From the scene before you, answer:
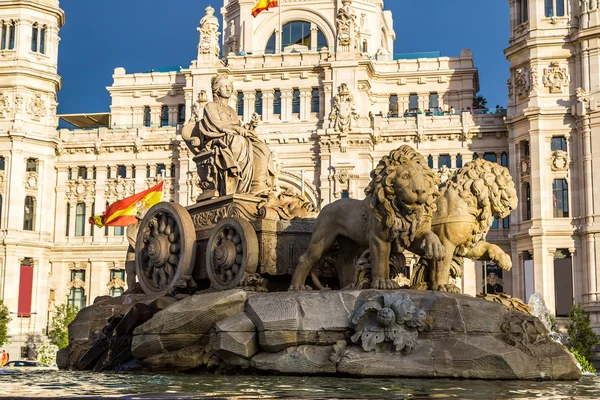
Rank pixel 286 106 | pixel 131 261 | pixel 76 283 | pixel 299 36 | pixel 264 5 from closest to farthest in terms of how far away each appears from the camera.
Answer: pixel 131 261, pixel 264 5, pixel 286 106, pixel 76 283, pixel 299 36

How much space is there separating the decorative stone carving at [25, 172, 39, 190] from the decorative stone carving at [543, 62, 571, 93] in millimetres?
32711

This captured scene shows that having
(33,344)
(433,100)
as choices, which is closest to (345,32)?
(433,100)

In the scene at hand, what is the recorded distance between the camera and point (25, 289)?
179 feet

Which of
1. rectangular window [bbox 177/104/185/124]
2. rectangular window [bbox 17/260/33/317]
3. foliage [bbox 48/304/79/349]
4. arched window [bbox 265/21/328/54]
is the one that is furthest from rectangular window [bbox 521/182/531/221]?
rectangular window [bbox 17/260/33/317]

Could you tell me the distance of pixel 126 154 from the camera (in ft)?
195

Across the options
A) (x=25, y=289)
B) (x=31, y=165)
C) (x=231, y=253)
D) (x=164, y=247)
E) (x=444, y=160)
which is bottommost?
(x=25, y=289)

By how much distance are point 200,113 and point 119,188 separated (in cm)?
838

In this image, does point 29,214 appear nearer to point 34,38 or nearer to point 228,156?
point 34,38

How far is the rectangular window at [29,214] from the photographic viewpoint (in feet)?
184

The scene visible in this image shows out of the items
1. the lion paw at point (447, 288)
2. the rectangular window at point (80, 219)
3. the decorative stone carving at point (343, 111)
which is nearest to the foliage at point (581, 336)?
the decorative stone carving at point (343, 111)

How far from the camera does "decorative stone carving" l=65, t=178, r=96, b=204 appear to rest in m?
59.5

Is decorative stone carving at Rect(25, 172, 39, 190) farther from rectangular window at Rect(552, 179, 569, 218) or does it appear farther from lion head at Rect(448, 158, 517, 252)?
lion head at Rect(448, 158, 517, 252)

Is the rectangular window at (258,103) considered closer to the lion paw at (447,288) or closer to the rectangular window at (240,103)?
the rectangular window at (240,103)

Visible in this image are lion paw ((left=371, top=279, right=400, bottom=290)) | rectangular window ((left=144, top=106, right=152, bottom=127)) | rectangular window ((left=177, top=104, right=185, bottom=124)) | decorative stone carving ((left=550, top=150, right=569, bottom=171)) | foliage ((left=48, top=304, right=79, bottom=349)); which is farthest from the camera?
rectangular window ((left=144, top=106, right=152, bottom=127))
